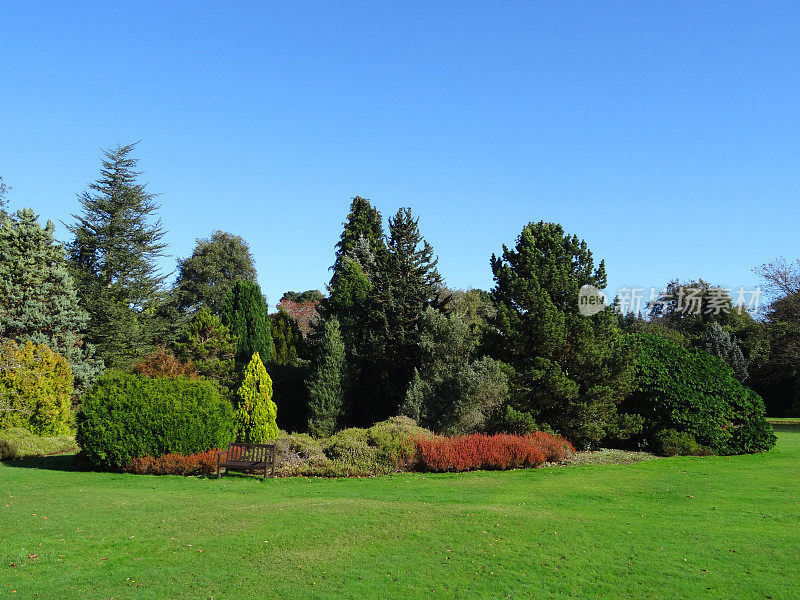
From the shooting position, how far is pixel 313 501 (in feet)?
36.3

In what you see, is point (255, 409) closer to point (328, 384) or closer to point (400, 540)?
point (328, 384)

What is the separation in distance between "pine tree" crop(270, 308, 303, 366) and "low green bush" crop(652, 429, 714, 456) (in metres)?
22.7

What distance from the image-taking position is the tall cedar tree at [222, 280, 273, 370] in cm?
3053

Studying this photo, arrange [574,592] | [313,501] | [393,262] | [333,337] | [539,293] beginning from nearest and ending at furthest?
1. [574,592]
2. [313,501]
3. [539,293]
4. [333,337]
5. [393,262]

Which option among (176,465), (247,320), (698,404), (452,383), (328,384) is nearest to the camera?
(176,465)

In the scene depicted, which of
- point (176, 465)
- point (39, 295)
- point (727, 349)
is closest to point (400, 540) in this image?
point (176, 465)

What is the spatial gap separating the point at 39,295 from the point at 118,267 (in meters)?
5.87

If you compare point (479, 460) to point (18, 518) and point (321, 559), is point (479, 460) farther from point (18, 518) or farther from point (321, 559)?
point (18, 518)

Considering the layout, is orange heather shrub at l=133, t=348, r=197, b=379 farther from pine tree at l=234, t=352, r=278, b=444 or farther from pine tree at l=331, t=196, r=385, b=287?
pine tree at l=331, t=196, r=385, b=287

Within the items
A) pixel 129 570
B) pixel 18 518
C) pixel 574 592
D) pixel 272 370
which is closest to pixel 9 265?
pixel 272 370

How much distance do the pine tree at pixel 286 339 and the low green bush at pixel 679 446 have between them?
893 inches

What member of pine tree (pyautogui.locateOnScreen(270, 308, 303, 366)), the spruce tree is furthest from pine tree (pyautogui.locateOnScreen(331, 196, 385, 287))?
the spruce tree

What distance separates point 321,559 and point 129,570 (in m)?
2.12

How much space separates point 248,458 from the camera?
48.4 ft
